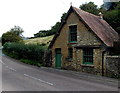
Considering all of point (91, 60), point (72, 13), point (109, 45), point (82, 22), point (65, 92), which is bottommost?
point (65, 92)

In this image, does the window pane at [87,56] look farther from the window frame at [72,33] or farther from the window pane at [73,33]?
the window pane at [73,33]

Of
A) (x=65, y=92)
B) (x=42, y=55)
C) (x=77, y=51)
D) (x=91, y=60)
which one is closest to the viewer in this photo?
(x=65, y=92)

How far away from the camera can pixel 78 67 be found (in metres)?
20.3

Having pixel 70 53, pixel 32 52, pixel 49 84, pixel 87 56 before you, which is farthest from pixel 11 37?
pixel 49 84

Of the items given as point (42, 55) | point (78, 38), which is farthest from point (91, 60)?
point (42, 55)

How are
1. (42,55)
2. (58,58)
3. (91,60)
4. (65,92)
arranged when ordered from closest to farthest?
(65,92) < (91,60) < (58,58) < (42,55)

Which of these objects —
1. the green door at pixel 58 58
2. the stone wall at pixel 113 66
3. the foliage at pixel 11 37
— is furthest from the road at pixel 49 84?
the foliage at pixel 11 37

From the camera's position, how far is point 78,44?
20578 mm

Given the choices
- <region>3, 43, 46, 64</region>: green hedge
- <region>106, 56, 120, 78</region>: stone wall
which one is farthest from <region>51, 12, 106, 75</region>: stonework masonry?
<region>3, 43, 46, 64</region>: green hedge

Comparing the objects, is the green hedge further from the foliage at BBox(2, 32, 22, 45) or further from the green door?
the foliage at BBox(2, 32, 22, 45)

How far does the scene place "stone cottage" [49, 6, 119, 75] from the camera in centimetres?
1843

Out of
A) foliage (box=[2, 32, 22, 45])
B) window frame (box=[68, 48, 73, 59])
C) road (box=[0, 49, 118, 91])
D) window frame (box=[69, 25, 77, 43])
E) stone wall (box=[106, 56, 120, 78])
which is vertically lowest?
road (box=[0, 49, 118, 91])

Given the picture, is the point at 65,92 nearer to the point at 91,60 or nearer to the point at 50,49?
the point at 91,60

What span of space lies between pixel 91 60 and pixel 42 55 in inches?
362
